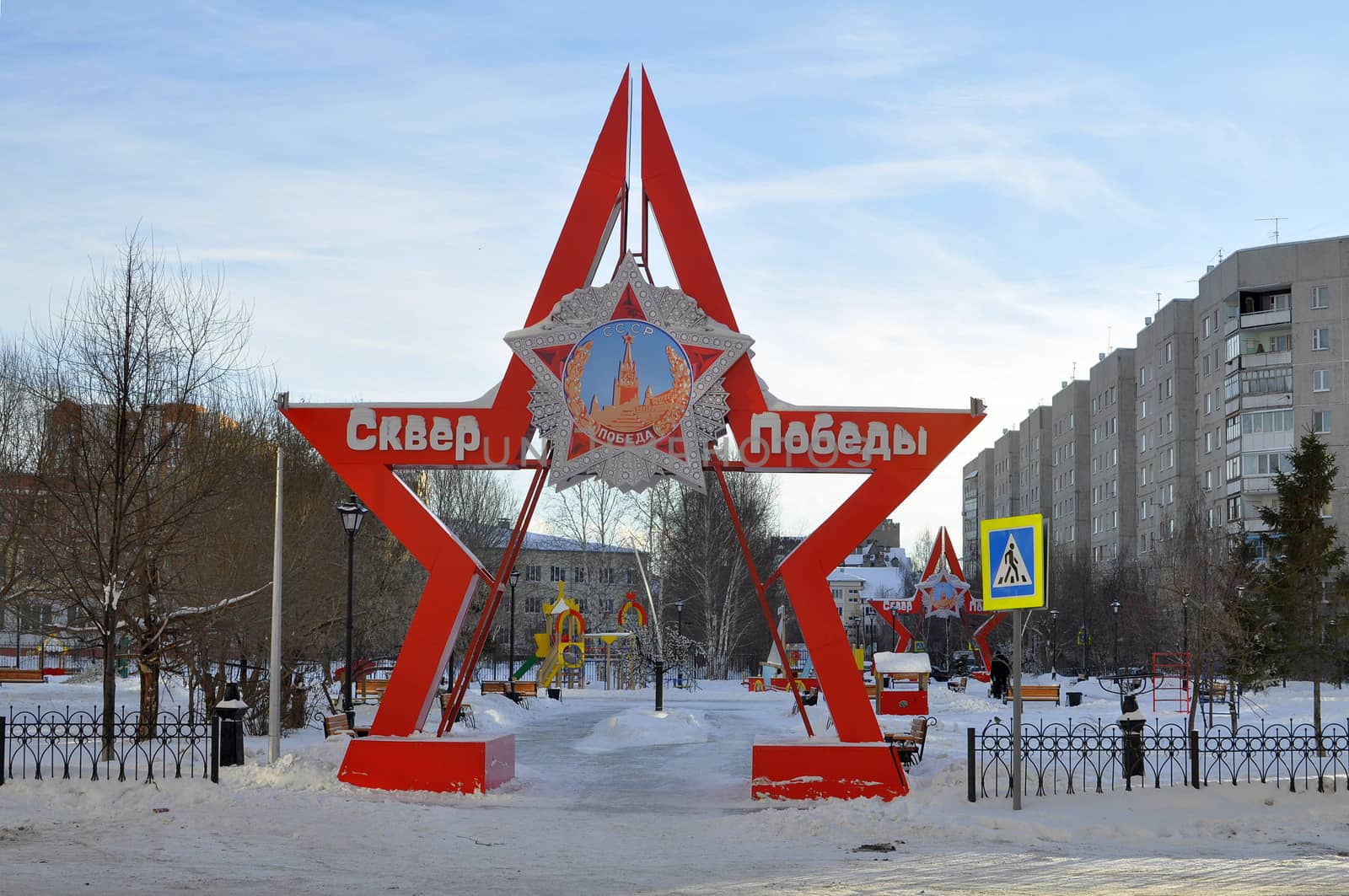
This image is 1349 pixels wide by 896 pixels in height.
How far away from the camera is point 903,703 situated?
29.8 metres

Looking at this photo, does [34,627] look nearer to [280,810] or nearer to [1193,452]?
[280,810]

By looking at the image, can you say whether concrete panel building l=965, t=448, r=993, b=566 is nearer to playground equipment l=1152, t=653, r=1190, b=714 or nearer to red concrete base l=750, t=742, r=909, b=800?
playground equipment l=1152, t=653, r=1190, b=714

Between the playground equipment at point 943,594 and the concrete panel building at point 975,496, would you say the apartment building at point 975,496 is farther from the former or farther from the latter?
the playground equipment at point 943,594

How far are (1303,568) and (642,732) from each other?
1306 centimetres

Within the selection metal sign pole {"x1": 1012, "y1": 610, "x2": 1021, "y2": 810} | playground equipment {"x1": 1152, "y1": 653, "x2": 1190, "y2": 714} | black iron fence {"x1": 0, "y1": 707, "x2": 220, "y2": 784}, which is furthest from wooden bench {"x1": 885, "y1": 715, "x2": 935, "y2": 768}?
playground equipment {"x1": 1152, "y1": 653, "x2": 1190, "y2": 714}

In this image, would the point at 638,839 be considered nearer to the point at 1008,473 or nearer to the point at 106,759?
Result: the point at 106,759

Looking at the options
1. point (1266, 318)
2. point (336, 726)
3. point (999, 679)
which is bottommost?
point (999, 679)

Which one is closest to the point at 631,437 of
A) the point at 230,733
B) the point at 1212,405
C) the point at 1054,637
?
the point at 230,733

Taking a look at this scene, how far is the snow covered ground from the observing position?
33.8 ft

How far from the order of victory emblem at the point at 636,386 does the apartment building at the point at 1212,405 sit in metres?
29.4

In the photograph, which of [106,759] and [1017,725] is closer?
[1017,725]

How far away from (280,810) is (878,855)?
6407mm

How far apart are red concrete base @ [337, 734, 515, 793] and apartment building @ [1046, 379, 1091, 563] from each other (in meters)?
78.2

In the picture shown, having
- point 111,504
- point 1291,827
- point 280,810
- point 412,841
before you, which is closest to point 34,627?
point 111,504
